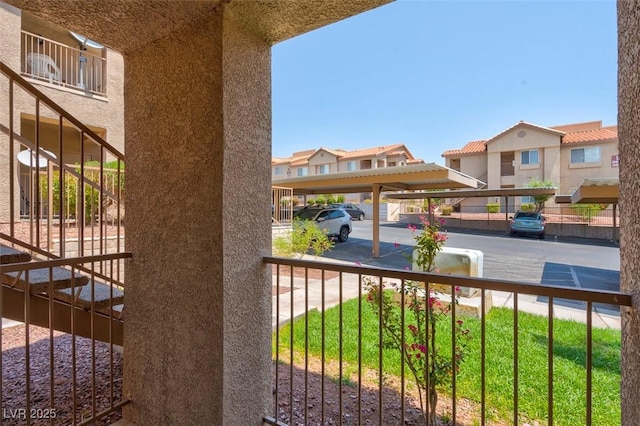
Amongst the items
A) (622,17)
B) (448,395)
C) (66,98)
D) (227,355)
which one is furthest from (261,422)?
(66,98)

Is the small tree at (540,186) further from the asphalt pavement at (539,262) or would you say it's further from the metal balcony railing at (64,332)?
the metal balcony railing at (64,332)

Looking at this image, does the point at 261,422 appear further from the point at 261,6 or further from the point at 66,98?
the point at 66,98

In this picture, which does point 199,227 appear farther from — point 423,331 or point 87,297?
point 423,331

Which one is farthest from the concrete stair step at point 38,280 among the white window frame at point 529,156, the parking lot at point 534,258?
the white window frame at point 529,156

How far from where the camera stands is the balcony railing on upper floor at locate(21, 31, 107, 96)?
23.4ft

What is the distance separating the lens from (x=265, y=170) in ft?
5.71

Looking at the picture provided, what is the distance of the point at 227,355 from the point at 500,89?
13267 mm

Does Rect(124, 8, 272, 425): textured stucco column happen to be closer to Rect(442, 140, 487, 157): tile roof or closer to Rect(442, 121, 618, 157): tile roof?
Rect(442, 121, 618, 157): tile roof

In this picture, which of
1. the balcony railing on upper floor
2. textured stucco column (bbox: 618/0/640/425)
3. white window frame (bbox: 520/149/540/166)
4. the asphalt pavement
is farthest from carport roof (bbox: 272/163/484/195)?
white window frame (bbox: 520/149/540/166)

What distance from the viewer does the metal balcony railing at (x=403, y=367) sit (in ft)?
4.56

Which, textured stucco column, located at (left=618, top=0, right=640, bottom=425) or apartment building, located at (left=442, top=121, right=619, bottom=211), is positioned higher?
apartment building, located at (left=442, top=121, right=619, bottom=211)

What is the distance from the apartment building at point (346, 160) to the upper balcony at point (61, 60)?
19533 mm

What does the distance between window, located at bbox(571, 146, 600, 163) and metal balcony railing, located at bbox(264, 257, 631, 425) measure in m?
18.1

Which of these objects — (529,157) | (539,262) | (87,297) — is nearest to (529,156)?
(529,157)
